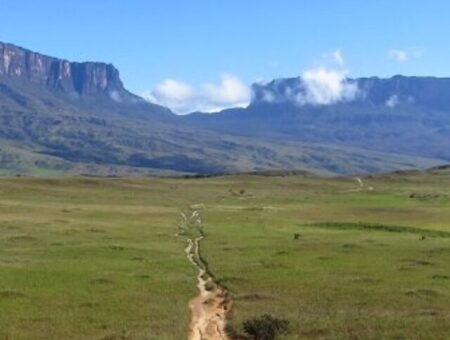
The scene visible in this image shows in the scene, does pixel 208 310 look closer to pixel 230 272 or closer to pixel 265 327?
pixel 265 327

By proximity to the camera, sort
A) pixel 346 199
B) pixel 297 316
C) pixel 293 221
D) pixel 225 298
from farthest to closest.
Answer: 1. pixel 346 199
2. pixel 293 221
3. pixel 225 298
4. pixel 297 316

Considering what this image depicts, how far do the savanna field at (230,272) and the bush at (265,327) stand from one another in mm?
591

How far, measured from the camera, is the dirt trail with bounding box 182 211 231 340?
121ft

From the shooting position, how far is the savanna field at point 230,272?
125 feet

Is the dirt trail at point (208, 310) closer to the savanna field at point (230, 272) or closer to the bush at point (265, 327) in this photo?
the savanna field at point (230, 272)

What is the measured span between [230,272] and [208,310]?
13187 millimetres

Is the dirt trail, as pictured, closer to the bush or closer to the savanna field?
the savanna field

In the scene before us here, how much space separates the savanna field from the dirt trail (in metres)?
0.57

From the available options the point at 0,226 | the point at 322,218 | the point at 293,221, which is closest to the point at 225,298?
the point at 0,226

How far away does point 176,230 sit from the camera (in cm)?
9206

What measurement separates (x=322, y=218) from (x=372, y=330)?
81.0 meters

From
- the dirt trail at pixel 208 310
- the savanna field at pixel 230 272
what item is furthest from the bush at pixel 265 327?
the dirt trail at pixel 208 310

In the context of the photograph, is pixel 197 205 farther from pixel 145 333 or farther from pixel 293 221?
pixel 145 333

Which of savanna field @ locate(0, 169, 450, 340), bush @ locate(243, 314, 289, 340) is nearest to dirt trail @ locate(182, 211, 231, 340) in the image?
savanna field @ locate(0, 169, 450, 340)
